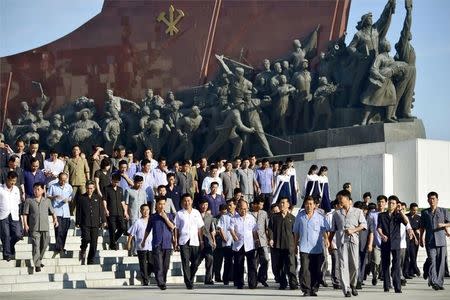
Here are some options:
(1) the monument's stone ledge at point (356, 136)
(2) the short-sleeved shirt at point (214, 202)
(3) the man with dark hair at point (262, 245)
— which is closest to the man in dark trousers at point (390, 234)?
(3) the man with dark hair at point (262, 245)

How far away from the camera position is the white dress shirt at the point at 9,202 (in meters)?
12.4

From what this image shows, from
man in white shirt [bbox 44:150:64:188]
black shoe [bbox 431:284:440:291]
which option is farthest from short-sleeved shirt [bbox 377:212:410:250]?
man in white shirt [bbox 44:150:64:188]

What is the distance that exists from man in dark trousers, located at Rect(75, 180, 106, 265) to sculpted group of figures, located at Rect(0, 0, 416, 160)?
8.37 meters

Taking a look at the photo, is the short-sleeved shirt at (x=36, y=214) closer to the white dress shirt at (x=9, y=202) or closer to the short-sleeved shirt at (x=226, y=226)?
the white dress shirt at (x=9, y=202)

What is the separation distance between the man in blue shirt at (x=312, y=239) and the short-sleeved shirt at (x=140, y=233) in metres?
1.87

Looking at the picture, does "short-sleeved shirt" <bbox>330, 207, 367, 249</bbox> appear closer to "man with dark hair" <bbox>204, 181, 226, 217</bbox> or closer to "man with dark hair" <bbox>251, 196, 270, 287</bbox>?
"man with dark hair" <bbox>251, 196, 270, 287</bbox>

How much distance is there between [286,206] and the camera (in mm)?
12211

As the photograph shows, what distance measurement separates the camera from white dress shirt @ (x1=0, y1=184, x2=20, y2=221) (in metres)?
12.4

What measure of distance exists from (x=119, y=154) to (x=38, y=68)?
12137 millimetres

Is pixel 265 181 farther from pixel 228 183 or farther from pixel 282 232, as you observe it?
pixel 282 232

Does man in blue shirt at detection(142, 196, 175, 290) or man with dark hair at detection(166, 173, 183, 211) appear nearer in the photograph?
man in blue shirt at detection(142, 196, 175, 290)

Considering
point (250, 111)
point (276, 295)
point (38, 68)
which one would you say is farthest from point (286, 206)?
point (38, 68)

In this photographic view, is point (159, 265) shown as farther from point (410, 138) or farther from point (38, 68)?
point (38, 68)

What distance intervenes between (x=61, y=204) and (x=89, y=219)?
52cm
